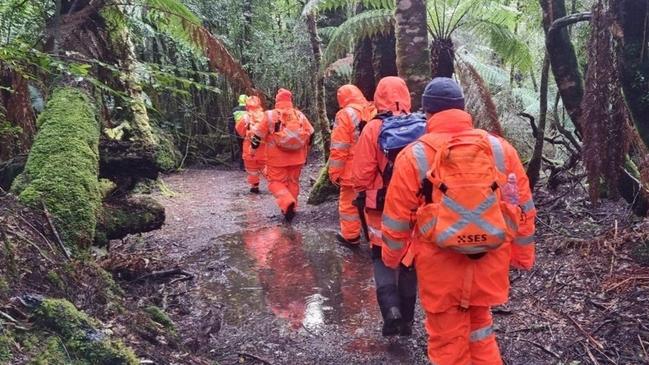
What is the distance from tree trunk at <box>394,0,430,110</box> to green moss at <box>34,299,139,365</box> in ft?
14.7

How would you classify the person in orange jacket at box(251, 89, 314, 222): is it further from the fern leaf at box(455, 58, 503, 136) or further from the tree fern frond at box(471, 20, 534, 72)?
the tree fern frond at box(471, 20, 534, 72)

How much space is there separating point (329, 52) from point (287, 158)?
1.66 meters

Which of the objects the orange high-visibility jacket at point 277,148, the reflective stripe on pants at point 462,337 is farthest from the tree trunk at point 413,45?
the reflective stripe on pants at point 462,337

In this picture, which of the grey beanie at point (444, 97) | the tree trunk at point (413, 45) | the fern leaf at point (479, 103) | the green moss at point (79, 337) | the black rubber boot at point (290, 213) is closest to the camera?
the green moss at point (79, 337)

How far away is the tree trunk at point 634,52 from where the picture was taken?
3.57m

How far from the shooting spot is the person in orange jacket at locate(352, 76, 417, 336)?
4.11 metres

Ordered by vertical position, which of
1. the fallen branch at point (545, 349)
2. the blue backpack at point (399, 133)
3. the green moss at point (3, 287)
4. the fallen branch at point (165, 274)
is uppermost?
the blue backpack at point (399, 133)

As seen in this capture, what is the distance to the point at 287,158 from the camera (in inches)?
327

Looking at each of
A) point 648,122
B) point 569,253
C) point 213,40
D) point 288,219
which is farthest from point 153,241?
point 648,122

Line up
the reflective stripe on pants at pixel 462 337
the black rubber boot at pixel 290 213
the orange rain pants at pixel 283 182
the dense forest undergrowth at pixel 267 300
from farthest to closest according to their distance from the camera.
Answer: the orange rain pants at pixel 283 182 → the black rubber boot at pixel 290 213 → the reflective stripe on pants at pixel 462 337 → the dense forest undergrowth at pixel 267 300

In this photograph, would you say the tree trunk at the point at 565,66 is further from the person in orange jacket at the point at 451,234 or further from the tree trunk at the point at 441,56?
the person in orange jacket at the point at 451,234

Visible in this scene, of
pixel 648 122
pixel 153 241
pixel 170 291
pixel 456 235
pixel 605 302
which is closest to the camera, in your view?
pixel 456 235

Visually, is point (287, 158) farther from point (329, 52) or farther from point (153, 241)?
point (153, 241)

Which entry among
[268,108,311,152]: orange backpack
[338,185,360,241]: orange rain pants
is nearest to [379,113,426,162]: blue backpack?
[338,185,360,241]: orange rain pants
